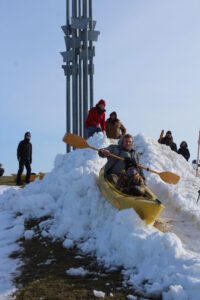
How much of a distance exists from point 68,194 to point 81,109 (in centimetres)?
647

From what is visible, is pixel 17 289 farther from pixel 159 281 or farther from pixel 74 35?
pixel 74 35

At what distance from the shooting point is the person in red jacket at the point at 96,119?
11.2 metres

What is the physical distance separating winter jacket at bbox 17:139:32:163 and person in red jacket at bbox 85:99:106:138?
269 cm

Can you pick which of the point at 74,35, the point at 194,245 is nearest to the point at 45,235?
the point at 194,245

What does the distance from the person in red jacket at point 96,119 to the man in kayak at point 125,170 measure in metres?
3.65

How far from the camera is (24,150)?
13.0 metres

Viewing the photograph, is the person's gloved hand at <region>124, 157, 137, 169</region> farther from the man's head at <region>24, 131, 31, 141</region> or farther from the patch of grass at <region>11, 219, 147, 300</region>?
the man's head at <region>24, 131, 31, 141</region>

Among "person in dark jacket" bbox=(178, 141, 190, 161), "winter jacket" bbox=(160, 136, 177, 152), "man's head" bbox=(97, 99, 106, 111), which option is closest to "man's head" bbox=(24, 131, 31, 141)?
"man's head" bbox=(97, 99, 106, 111)

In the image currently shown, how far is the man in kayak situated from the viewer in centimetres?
656

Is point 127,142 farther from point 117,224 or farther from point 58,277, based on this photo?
point 58,277

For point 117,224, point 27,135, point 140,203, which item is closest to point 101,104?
point 27,135

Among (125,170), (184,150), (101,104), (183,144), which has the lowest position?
(125,170)

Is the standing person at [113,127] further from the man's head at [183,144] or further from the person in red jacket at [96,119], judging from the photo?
the man's head at [183,144]

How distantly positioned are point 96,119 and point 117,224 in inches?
238
